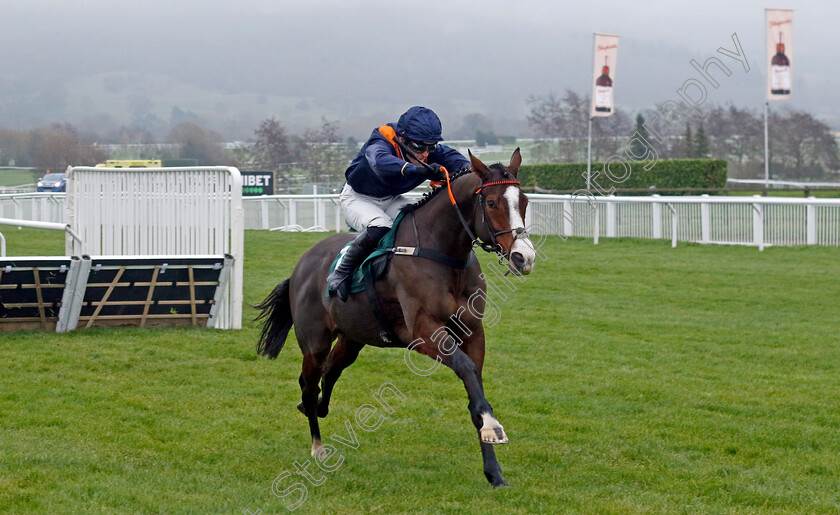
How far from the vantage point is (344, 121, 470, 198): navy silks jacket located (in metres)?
4.63

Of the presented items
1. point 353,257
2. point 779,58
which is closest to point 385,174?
point 353,257

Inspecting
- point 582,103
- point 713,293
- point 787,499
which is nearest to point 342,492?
point 787,499

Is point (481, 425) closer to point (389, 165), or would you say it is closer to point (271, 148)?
point (389, 165)

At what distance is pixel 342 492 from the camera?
14.1ft

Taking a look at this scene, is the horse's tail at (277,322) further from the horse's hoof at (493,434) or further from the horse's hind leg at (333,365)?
the horse's hoof at (493,434)

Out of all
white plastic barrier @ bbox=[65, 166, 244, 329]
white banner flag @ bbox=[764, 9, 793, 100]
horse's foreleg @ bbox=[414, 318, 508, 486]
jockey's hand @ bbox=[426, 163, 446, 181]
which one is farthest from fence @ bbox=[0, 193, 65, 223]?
horse's foreleg @ bbox=[414, 318, 508, 486]

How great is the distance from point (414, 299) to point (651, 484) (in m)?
1.41

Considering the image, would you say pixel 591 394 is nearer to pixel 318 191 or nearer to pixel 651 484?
pixel 651 484

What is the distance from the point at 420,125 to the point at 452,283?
0.91 metres

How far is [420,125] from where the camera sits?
4.81m

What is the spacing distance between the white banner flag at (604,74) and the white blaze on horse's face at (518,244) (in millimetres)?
15695

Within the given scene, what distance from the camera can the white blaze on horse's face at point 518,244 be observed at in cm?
388

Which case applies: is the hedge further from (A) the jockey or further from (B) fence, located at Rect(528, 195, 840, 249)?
(A) the jockey

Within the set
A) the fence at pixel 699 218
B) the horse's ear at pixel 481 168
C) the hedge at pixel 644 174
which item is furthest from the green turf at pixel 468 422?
the hedge at pixel 644 174
